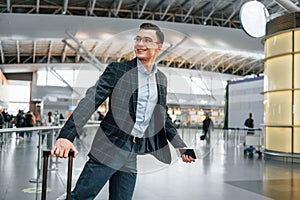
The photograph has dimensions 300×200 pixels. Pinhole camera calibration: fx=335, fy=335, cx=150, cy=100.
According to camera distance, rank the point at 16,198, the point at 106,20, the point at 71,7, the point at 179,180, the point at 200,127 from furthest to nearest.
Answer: the point at 71,7 < the point at 106,20 < the point at 179,180 < the point at 16,198 < the point at 200,127

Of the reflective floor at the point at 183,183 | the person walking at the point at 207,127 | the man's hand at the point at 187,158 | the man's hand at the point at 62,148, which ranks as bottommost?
the reflective floor at the point at 183,183

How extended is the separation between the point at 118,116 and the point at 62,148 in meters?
0.27

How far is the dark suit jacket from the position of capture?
1362 mm

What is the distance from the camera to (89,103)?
1.37 metres

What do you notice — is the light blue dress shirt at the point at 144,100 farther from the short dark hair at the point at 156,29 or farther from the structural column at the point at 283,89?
the structural column at the point at 283,89

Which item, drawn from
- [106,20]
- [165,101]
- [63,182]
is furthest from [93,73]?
[106,20]

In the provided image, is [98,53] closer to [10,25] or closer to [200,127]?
[200,127]

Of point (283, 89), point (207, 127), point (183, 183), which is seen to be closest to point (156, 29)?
point (207, 127)

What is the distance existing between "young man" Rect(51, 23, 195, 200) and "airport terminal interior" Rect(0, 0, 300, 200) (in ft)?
0.19

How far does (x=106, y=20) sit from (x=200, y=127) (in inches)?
699

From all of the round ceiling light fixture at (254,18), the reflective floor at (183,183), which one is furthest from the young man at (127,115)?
the round ceiling light fixture at (254,18)

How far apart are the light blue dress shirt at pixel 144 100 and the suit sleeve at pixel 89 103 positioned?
12cm

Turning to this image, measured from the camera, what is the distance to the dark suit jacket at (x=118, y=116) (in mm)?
1362

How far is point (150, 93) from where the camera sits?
59.0 inches
